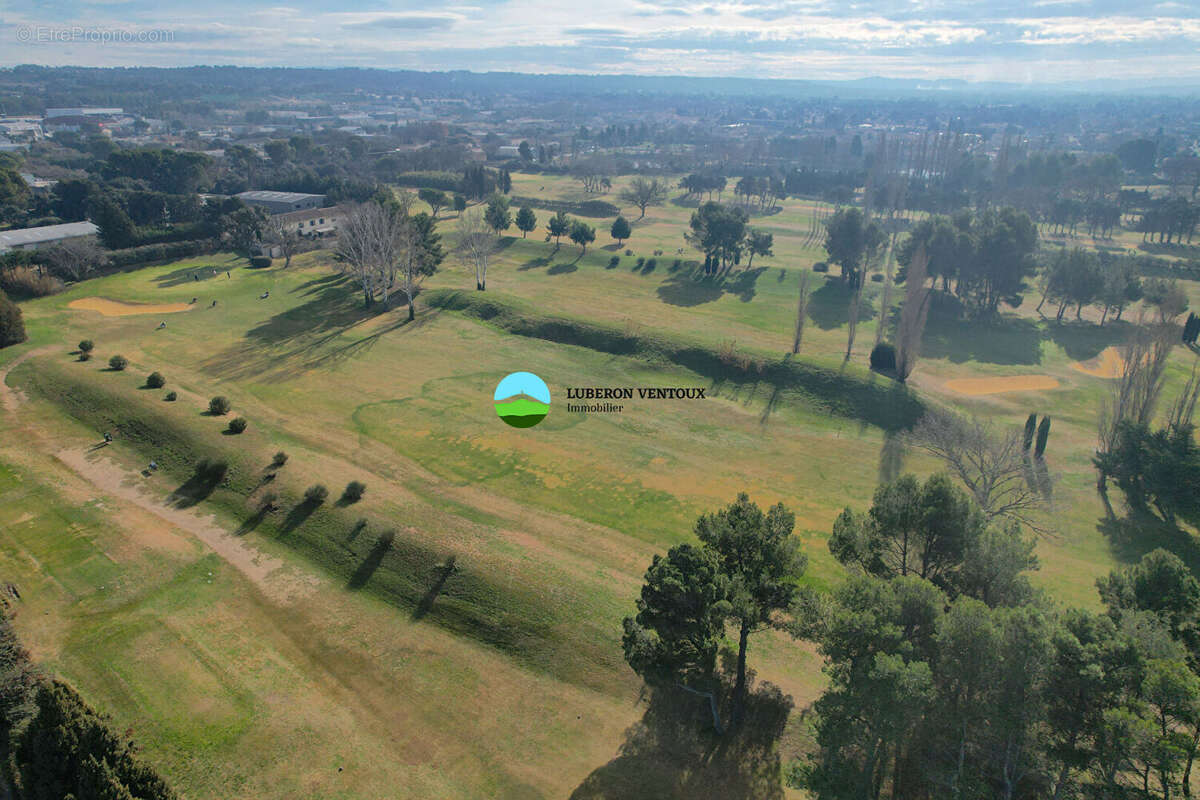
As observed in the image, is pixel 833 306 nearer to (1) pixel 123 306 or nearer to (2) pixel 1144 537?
(2) pixel 1144 537

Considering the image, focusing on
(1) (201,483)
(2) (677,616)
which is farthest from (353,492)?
(2) (677,616)

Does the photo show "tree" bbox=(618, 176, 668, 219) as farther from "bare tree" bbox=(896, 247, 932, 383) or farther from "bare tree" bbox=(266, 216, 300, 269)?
"bare tree" bbox=(896, 247, 932, 383)

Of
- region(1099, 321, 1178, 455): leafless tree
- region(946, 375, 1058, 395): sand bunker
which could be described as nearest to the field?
region(946, 375, 1058, 395): sand bunker

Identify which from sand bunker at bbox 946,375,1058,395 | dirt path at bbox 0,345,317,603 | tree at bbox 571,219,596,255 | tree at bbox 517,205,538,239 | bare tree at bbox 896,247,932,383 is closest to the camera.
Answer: dirt path at bbox 0,345,317,603

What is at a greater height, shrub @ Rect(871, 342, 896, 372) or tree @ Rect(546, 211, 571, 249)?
tree @ Rect(546, 211, 571, 249)

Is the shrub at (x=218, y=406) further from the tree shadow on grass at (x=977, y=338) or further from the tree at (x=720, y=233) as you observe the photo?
the tree shadow on grass at (x=977, y=338)

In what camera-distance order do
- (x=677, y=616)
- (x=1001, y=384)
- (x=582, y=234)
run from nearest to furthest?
(x=677, y=616), (x=1001, y=384), (x=582, y=234)
